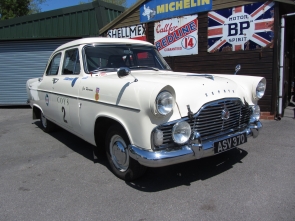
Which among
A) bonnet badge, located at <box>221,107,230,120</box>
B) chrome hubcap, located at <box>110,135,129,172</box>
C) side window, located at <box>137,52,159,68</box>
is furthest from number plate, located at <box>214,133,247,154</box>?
side window, located at <box>137,52,159,68</box>

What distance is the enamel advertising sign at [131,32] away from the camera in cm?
848

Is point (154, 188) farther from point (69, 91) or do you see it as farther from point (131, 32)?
point (131, 32)

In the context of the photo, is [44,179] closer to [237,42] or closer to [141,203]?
[141,203]

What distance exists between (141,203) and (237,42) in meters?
5.17

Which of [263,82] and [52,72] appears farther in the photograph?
[52,72]

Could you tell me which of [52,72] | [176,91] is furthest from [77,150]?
[176,91]

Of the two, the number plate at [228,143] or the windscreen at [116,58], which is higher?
the windscreen at [116,58]

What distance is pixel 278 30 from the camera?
6168 mm

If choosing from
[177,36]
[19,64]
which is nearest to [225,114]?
[177,36]

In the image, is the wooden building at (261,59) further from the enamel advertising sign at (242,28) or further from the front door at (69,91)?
the front door at (69,91)

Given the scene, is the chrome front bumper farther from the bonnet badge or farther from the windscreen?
the windscreen

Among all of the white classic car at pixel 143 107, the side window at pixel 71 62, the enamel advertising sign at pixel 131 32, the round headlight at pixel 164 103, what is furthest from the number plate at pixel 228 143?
the enamel advertising sign at pixel 131 32

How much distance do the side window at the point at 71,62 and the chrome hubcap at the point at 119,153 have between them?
4.33 feet

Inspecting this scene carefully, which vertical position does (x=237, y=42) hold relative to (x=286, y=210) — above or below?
above
